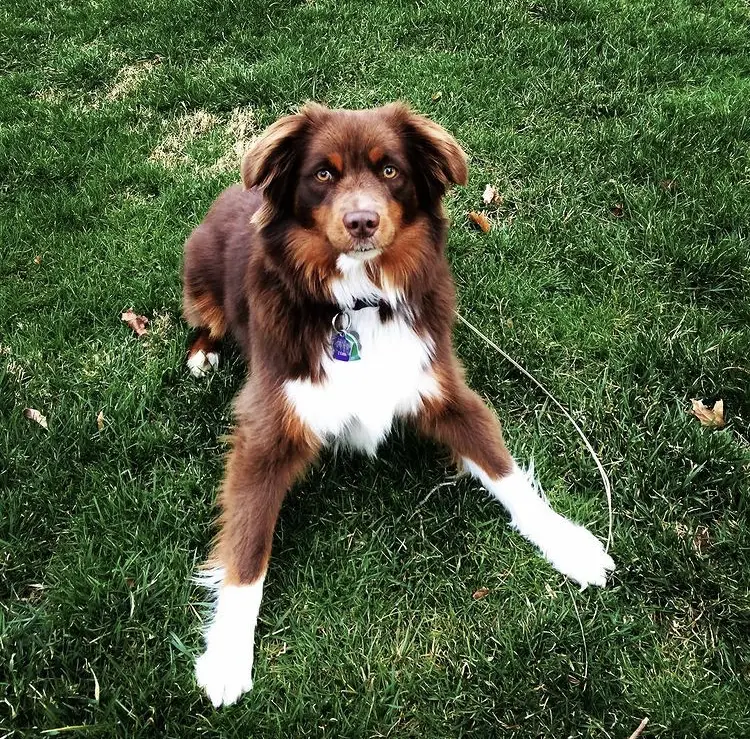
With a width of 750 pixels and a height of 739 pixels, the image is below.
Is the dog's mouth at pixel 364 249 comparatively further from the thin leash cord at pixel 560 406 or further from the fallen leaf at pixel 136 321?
the fallen leaf at pixel 136 321

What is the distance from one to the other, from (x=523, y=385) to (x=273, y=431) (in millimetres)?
1524

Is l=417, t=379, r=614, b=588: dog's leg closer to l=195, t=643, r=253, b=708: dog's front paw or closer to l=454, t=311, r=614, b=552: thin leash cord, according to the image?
Result: l=454, t=311, r=614, b=552: thin leash cord

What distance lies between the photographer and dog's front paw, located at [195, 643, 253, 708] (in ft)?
8.04

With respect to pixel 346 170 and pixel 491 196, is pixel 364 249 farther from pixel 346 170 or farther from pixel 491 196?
pixel 491 196

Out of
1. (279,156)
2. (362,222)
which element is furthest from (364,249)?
(279,156)

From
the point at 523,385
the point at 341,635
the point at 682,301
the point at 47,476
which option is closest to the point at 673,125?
the point at 682,301

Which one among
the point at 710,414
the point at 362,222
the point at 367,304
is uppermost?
the point at 362,222

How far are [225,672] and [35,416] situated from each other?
5.99 ft

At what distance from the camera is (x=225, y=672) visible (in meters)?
2.48

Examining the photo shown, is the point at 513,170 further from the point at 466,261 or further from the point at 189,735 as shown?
the point at 189,735

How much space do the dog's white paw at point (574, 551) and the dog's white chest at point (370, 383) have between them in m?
0.85

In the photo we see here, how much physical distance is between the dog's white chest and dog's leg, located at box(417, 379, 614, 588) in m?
0.20

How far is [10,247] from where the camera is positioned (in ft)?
14.9

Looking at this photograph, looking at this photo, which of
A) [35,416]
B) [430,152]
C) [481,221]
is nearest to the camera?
[430,152]
